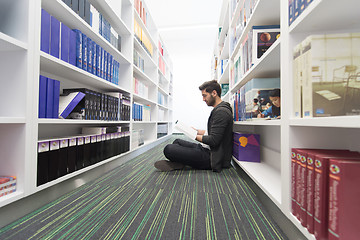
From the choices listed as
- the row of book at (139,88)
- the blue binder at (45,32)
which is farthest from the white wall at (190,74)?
the blue binder at (45,32)

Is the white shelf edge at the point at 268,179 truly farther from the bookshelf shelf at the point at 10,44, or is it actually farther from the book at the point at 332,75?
the bookshelf shelf at the point at 10,44

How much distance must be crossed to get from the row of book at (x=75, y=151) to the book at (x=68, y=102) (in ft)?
0.59

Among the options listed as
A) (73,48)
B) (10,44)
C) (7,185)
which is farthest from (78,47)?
(7,185)

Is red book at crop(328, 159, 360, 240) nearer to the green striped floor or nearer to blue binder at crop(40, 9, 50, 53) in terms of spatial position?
the green striped floor

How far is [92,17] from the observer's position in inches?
53.2

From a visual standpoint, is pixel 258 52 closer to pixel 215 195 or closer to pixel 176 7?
pixel 215 195

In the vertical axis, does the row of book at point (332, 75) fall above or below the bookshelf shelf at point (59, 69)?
below

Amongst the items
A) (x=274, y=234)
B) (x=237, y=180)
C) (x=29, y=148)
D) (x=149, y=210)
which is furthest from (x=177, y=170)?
(x=29, y=148)

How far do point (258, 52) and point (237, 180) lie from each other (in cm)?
101

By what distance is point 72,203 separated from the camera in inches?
36.9

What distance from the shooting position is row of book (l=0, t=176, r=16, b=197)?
2.38 ft

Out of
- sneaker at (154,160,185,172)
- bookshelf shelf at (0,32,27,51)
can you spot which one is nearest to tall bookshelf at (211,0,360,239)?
sneaker at (154,160,185,172)

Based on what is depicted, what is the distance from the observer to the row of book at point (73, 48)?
93 centimetres

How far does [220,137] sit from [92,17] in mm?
1531
